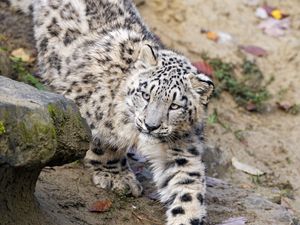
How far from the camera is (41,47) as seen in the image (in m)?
7.76

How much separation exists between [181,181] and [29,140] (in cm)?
224

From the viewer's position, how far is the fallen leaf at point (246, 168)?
836cm

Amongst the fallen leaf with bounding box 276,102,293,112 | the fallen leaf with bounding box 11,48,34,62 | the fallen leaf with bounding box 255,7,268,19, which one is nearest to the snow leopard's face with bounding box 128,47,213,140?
the fallen leaf with bounding box 11,48,34,62

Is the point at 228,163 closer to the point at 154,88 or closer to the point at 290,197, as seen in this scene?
the point at 290,197

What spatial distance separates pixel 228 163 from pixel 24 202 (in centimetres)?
378

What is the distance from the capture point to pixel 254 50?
10320mm

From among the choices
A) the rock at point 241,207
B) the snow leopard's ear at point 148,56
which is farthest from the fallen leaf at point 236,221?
the snow leopard's ear at point 148,56

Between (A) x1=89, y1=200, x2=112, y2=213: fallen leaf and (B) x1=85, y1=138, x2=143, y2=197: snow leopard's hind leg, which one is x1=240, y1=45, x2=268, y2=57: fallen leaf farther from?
(A) x1=89, y1=200, x2=112, y2=213: fallen leaf

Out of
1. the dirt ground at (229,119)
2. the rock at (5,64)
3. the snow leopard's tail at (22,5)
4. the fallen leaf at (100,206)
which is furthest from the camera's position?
the snow leopard's tail at (22,5)

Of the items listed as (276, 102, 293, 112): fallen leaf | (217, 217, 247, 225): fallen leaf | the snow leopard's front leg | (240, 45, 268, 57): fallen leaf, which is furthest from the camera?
(240, 45, 268, 57): fallen leaf

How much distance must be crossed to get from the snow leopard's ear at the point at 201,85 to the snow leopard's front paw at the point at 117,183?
1052 mm

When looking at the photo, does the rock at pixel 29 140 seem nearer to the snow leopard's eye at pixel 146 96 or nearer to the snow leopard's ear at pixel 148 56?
the snow leopard's eye at pixel 146 96

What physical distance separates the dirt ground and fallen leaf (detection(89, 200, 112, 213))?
0.05 meters

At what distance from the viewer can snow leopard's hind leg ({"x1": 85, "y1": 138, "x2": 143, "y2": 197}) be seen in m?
6.79
